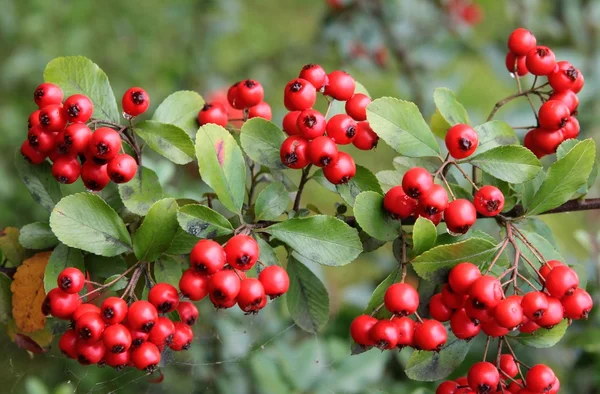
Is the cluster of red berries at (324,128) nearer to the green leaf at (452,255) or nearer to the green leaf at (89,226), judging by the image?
the green leaf at (452,255)

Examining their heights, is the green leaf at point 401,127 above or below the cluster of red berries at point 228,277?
above

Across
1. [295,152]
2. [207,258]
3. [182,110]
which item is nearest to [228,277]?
[207,258]

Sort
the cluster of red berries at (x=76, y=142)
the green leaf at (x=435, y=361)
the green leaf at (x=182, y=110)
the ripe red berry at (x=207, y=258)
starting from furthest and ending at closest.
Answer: the green leaf at (x=182, y=110) < the green leaf at (x=435, y=361) < the cluster of red berries at (x=76, y=142) < the ripe red berry at (x=207, y=258)

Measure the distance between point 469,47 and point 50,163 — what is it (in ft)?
7.36

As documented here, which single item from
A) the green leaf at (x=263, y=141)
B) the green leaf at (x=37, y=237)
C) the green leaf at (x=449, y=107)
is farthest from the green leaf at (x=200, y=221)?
the green leaf at (x=449, y=107)

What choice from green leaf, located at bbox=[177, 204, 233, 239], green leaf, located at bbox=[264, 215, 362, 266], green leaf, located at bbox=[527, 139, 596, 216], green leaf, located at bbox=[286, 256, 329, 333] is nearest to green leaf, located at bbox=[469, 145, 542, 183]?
green leaf, located at bbox=[527, 139, 596, 216]

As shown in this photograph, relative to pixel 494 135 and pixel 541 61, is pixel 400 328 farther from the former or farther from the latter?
pixel 541 61

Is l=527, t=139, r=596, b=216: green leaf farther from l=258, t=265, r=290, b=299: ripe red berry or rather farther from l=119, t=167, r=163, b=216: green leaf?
l=119, t=167, r=163, b=216: green leaf

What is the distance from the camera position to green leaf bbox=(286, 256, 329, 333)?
1305 millimetres

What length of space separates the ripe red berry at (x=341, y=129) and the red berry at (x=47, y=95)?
50 centimetres

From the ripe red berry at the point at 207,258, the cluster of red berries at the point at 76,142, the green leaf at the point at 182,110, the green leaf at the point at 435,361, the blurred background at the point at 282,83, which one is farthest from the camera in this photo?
the blurred background at the point at 282,83

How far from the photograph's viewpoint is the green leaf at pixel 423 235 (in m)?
→ 1.10

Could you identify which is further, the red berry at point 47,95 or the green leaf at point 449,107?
the green leaf at point 449,107

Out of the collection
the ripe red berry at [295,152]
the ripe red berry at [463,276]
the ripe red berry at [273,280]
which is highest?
the ripe red berry at [295,152]
